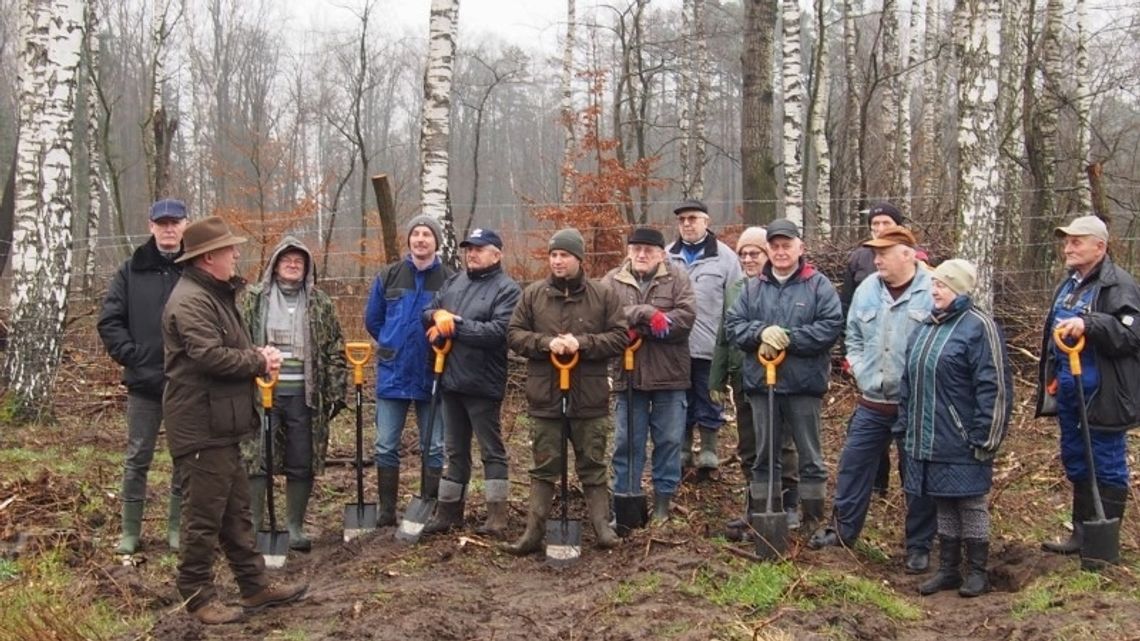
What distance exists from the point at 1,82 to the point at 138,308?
3772 cm

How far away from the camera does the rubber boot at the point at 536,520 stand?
6.25 m

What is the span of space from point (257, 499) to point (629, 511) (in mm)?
2352

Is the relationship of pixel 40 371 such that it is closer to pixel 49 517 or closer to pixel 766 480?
pixel 49 517

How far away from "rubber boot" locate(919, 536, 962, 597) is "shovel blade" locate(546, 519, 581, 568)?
1976 mm

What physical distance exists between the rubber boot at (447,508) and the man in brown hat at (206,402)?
5.12 feet

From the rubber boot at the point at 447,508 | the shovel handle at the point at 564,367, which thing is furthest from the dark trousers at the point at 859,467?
the rubber boot at the point at 447,508

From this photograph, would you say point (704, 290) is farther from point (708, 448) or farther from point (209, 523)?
point (209, 523)

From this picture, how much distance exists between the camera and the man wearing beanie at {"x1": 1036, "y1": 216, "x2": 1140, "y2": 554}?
577 centimetres

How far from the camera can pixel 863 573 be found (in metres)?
5.89

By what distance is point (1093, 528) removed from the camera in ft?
18.4

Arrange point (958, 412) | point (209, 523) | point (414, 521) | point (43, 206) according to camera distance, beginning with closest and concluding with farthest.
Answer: point (209, 523), point (958, 412), point (414, 521), point (43, 206)

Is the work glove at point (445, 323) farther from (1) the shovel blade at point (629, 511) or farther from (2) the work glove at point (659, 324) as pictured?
(1) the shovel blade at point (629, 511)

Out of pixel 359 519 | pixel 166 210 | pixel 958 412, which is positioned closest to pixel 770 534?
pixel 958 412

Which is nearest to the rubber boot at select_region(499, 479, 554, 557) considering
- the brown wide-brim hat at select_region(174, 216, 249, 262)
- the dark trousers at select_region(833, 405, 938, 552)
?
the dark trousers at select_region(833, 405, 938, 552)
